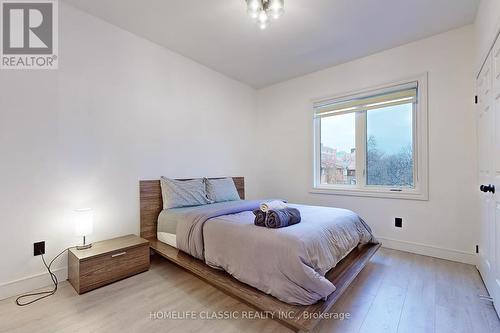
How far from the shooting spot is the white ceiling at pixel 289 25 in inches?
86.4

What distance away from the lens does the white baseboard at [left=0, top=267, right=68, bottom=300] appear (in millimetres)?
1863

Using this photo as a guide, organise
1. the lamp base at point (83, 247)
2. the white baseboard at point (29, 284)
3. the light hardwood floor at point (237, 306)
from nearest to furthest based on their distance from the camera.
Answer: the light hardwood floor at point (237, 306), the white baseboard at point (29, 284), the lamp base at point (83, 247)

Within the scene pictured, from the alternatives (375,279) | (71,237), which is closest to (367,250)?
(375,279)

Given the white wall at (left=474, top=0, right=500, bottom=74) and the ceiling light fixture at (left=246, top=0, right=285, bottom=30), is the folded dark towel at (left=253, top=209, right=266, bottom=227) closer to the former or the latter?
the ceiling light fixture at (left=246, top=0, right=285, bottom=30)

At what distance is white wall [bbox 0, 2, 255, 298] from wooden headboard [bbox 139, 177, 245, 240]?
0.08 m

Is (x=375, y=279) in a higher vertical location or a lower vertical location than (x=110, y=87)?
lower

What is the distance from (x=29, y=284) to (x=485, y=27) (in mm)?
4584

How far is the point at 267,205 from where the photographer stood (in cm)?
192

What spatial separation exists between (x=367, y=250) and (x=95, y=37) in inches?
144

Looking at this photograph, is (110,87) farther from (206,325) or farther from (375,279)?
(375,279)

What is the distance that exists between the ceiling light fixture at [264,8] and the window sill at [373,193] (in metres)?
2.49

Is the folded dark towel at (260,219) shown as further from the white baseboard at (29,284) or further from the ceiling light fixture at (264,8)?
the white baseboard at (29,284)

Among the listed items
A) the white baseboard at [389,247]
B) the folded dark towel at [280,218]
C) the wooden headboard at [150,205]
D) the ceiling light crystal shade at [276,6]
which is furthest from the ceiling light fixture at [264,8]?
the white baseboard at [389,247]

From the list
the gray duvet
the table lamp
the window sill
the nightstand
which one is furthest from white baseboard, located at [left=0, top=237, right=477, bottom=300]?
the gray duvet
